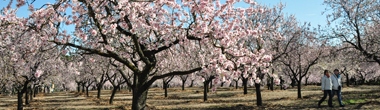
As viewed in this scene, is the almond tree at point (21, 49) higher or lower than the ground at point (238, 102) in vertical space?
higher

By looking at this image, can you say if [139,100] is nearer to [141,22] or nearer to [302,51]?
[141,22]

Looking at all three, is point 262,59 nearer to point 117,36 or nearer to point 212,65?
point 212,65

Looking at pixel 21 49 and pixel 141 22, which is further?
pixel 21 49

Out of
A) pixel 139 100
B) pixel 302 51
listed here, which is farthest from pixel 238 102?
pixel 139 100

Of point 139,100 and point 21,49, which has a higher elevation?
point 21,49

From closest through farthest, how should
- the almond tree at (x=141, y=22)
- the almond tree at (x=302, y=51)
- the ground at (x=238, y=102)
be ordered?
the almond tree at (x=141, y=22) < the ground at (x=238, y=102) < the almond tree at (x=302, y=51)

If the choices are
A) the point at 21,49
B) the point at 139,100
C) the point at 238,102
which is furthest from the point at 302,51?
the point at 21,49

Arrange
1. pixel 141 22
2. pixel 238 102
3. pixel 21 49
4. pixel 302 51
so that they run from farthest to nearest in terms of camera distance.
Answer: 1. pixel 302 51
2. pixel 238 102
3. pixel 21 49
4. pixel 141 22

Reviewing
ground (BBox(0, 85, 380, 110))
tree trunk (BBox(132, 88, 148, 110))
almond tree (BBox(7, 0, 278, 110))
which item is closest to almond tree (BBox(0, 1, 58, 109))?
almond tree (BBox(7, 0, 278, 110))

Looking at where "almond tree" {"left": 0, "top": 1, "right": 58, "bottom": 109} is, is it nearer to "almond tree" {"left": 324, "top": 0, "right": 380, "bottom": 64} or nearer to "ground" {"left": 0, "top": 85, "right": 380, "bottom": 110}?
"ground" {"left": 0, "top": 85, "right": 380, "bottom": 110}

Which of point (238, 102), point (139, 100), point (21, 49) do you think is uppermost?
point (21, 49)

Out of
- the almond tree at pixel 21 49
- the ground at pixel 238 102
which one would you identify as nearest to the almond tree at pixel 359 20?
the ground at pixel 238 102

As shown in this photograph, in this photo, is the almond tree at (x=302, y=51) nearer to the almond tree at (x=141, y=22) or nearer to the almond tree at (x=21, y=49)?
the almond tree at (x=141, y=22)

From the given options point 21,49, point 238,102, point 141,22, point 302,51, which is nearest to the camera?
point 141,22
